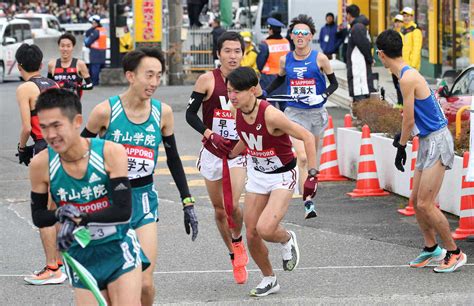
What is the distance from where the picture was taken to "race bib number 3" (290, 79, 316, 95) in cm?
1369

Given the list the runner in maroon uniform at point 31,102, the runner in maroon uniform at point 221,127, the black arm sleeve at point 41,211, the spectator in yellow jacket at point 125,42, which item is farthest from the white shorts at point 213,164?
the spectator in yellow jacket at point 125,42

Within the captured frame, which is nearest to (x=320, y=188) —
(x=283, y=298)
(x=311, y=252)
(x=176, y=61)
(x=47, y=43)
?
(x=311, y=252)

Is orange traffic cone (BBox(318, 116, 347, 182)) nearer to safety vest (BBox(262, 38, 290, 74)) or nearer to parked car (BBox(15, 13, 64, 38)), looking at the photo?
safety vest (BBox(262, 38, 290, 74))

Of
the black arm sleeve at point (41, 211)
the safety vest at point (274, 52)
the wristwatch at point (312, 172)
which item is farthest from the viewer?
the safety vest at point (274, 52)

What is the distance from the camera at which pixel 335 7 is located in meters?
37.5

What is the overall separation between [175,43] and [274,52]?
1190 cm

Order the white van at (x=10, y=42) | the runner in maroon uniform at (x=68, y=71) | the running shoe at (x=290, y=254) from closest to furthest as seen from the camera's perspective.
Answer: the running shoe at (x=290, y=254) < the runner in maroon uniform at (x=68, y=71) < the white van at (x=10, y=42)

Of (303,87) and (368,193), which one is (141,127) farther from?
(368,193)

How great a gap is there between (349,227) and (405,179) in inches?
64.9

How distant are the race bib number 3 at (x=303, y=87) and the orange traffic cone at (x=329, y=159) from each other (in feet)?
6.02

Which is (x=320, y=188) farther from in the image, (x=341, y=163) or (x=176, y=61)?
(x=176, y=61)

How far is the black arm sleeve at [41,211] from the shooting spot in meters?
6.47

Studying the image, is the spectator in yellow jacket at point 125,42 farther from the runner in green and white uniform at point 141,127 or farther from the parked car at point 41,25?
the runner in green and white uniform at point 141,127

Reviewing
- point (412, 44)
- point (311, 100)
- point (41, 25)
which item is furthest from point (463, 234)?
point (41, 25)
